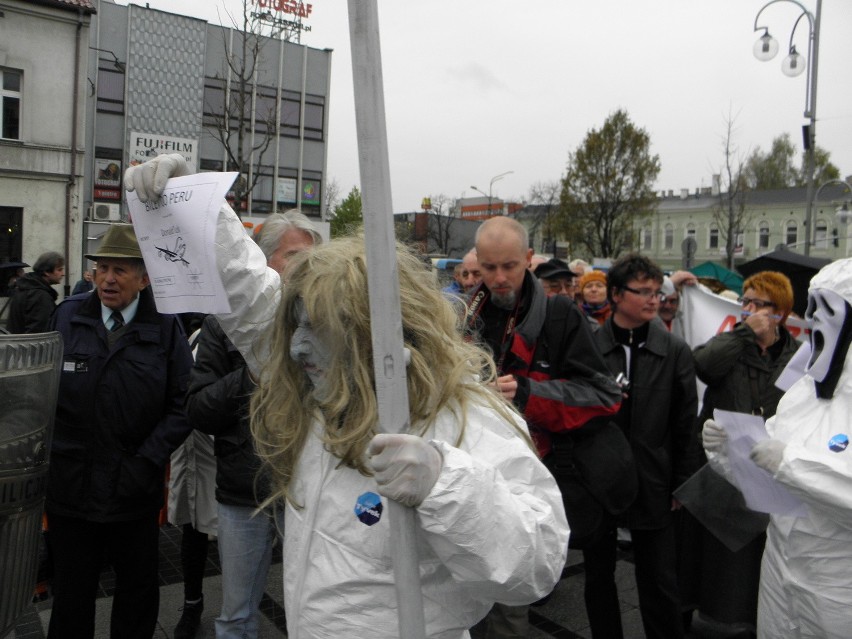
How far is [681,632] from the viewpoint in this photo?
→ 134 inches

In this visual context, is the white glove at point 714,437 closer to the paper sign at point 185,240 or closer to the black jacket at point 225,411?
the black jacket at point 225,411

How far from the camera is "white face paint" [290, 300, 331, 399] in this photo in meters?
1.64

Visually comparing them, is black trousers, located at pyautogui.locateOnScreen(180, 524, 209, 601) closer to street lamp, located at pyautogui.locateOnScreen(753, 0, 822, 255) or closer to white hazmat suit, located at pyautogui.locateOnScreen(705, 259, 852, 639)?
white hazmat suit, located at pyautogui.locateOnScreen(705, 259, 852, 639)

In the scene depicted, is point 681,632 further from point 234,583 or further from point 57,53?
point 57,53

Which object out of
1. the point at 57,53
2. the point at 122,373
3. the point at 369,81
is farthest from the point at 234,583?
the point at 57,53

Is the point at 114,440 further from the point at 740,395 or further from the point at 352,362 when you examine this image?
the point at 740,395

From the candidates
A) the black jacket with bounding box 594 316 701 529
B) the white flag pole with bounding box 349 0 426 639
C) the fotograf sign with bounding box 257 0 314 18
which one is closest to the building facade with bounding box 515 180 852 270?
the fotograf sign with bounding box 257 0 314 18

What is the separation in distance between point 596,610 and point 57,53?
19.5m

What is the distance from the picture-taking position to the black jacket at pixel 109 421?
2949 mm

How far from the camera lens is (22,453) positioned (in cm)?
212

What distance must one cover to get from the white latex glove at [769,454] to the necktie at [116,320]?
2.62m

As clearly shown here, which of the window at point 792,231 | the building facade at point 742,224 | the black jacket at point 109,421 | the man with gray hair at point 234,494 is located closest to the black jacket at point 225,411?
the man with gray hair at point 234,494

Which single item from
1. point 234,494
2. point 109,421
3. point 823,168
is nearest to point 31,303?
point 109,421

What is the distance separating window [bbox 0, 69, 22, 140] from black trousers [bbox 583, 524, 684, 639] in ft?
62.4
